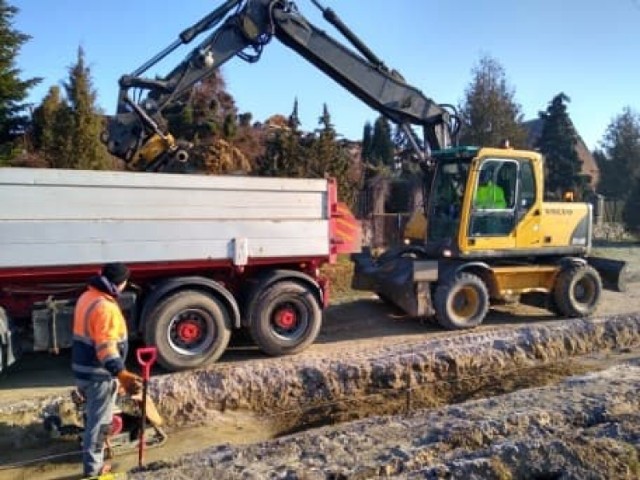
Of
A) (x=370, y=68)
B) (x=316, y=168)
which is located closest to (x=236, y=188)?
(x=370, y=68)

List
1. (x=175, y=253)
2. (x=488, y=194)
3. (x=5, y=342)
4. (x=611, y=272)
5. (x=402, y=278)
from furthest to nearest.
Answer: (x=611, y=272) < (x=488, y=194) < (x=402, y=278) < (x=175, y=253) < (x=5, y=342)

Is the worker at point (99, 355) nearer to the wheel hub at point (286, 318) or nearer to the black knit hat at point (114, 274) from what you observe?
the black knit hat at point (114, 274)

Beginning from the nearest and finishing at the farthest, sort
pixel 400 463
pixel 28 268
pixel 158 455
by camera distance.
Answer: pixel 400 463 → pixel 158 455 → pixel 28 268

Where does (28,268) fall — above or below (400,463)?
above

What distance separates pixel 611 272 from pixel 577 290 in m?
1.02

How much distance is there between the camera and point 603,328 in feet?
32.3

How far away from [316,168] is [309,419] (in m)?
12.3

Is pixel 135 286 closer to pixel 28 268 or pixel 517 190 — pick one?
pixel 28 268

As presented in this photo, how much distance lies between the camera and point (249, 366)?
777cm

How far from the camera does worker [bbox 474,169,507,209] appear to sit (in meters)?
9.91

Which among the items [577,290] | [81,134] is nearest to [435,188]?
[577,290]

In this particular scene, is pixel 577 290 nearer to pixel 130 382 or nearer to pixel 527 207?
pixel 527 207

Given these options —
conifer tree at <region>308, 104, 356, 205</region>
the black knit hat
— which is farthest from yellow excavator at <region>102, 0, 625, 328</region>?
conifer tree at <region>308, 104, 356, 205</region>

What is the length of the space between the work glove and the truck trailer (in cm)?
190
